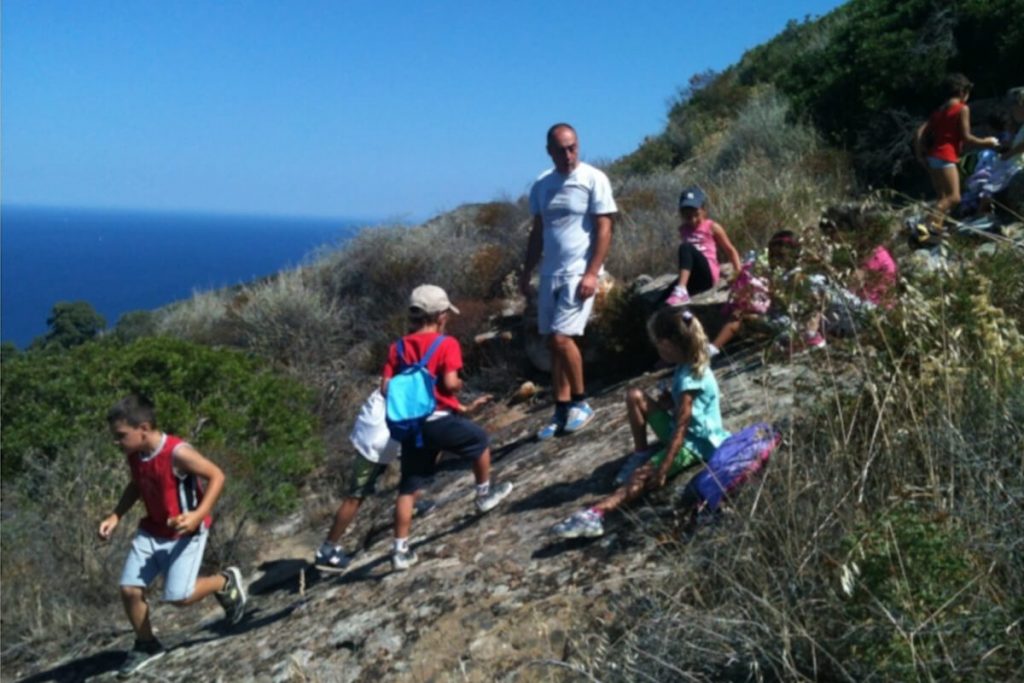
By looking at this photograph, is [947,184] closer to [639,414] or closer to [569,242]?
[569,242]

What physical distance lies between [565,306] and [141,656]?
3.18 m

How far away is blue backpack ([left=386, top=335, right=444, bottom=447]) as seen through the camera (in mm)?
5289

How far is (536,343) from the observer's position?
418 inches

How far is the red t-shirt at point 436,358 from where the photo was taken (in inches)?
210

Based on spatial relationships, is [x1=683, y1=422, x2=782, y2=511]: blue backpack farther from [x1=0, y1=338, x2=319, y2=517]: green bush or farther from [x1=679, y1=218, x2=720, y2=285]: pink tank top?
[x1=0, y1=338, x2=319, y2=517]: green bush

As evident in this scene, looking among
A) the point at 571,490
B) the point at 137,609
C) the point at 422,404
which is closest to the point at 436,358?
the point at 422,404

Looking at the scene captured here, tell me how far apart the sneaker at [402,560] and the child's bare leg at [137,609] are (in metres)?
1.37

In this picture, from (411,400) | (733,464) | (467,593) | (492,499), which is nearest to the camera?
(733,464)

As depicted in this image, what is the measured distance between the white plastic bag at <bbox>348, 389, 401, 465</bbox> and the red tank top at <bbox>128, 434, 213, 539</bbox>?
3.02 feet

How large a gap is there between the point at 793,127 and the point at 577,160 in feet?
31.6

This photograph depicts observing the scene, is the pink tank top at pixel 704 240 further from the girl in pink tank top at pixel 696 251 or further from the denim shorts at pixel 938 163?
the denim shorts at pixel 938 163

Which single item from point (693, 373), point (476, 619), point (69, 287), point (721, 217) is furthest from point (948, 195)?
point (69, 287)

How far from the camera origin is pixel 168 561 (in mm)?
5480

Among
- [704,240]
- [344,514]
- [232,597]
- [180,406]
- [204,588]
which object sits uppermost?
[704,240]
